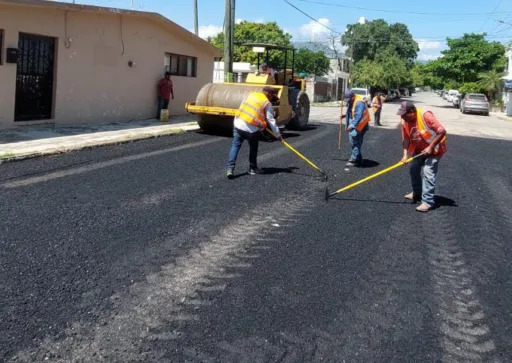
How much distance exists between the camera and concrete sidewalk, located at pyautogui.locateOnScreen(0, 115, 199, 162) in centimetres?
977

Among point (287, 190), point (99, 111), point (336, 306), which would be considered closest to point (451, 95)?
point (99, 111)

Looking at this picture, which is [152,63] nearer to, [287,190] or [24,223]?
[287,190]

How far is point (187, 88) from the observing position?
19094 mm

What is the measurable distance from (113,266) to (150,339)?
1276 millimetres

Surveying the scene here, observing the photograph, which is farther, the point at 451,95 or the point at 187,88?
the point at 451,95

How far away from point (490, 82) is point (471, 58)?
347 centimetres

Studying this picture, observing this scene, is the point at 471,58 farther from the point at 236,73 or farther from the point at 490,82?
the point at 236,73

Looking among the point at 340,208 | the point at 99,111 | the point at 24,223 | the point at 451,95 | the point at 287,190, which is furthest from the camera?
the point at 451,95

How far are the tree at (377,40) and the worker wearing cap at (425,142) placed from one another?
68.1 m

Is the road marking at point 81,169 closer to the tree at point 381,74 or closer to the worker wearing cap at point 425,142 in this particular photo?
the worker wearing cap at point 425,142

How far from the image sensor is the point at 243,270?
185 inches

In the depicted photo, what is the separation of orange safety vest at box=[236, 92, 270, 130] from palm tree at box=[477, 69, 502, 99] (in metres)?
42.4

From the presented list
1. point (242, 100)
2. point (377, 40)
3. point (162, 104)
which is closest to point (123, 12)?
point (162, 104)

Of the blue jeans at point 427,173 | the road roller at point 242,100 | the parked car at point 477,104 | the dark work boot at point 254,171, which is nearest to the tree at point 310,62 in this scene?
the parked car at point 477,104
